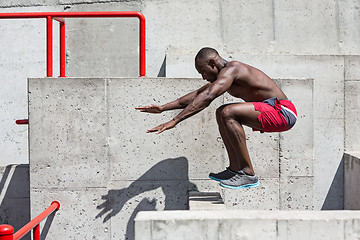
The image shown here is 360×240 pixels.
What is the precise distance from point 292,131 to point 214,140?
96cm

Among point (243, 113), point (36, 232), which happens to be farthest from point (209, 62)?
point (36, 232)

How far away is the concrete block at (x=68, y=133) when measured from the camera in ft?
16.2

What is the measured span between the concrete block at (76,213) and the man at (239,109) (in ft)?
5.00

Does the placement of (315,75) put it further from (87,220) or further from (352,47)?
(87,220)

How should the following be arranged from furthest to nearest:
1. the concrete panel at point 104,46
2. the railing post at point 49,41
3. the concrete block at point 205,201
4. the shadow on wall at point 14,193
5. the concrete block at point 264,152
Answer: the concrete panel at point 104,46 < the shadow on wall at point 14,193 < the concrete block at point 264,152 < the railing post at point 49,41 < the concrete block at point 205,201

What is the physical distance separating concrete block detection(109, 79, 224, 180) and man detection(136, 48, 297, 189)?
0.85m

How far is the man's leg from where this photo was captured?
381 centimetres

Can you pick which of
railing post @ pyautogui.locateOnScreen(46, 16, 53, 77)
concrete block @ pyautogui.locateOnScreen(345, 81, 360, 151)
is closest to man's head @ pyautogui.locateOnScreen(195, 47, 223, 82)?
railing post @ pyautogui.locateOnScreen(46, 16, 53, 77)

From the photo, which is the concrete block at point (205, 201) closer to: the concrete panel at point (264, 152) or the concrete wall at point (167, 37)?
the concrete panel at point (264, 152)

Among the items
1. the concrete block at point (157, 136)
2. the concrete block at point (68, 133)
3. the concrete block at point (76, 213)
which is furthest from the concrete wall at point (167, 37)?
the concrete block at point (76, 213)

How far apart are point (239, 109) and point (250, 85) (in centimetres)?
33

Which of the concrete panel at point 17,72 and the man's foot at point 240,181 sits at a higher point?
the concrete panel at point 17,72

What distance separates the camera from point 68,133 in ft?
16.3

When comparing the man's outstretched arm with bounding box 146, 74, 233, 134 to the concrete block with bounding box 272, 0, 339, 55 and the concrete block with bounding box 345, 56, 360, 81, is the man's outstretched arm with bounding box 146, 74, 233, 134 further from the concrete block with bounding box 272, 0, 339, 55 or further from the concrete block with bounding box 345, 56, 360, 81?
the concrete block with bounding box 272, 0, 339, 55
